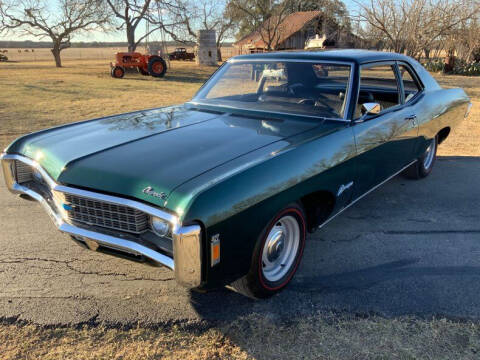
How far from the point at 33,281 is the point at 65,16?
112ft

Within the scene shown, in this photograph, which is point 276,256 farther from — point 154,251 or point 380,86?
point 380,86

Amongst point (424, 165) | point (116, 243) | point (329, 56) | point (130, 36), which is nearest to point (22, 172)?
point (116, 243)

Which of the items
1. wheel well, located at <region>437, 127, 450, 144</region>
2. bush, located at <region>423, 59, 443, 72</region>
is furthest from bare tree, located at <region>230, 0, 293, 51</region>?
wheel well, located at <region>437, 127, 450, 144</region>

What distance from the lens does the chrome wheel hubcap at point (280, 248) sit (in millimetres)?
2614

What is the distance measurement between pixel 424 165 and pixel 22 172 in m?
4.46

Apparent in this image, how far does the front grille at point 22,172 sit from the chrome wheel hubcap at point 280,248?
1.92 m

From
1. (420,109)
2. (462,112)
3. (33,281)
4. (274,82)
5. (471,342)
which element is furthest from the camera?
(462,112)

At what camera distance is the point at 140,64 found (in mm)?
22359

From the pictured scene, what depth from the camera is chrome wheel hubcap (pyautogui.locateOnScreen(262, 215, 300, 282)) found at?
2614mm

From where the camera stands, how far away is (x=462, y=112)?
5473mm

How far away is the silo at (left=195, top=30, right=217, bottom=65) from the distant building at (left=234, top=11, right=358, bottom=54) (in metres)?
4.11

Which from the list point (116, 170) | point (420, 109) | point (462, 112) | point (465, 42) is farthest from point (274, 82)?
point (465, 42)

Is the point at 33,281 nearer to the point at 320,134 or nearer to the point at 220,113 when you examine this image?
the point at 220,113

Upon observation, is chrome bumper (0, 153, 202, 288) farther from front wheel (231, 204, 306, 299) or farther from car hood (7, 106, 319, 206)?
front wheel (231, 204, 306, 299)
